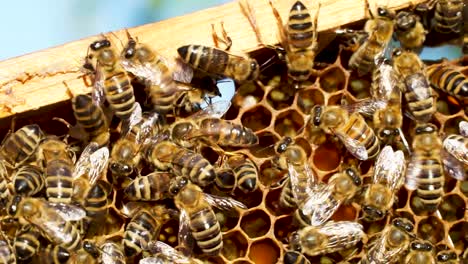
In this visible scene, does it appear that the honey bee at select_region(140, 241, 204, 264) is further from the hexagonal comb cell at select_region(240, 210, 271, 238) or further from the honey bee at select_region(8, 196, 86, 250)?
the hexagonal comb cell at select_region(240, 210, 271, 238)

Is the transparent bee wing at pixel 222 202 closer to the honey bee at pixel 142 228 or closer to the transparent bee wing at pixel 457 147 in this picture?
the honey bee at pixel 142 228

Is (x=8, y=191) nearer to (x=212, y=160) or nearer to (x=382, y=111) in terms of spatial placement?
(x=212, y=160)

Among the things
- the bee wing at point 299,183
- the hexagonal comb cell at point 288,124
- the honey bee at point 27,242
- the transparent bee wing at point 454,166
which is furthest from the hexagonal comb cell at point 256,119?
the honey bee at point 27,242

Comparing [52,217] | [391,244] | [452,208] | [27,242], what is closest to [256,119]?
[391,244]

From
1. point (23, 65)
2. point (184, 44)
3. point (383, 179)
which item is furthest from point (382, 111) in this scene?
point (23, 65)

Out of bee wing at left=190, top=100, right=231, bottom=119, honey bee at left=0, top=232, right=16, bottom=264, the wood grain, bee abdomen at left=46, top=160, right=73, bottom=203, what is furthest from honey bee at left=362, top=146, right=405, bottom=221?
honey bee at left=0, top=232, right=16, bottom=264
